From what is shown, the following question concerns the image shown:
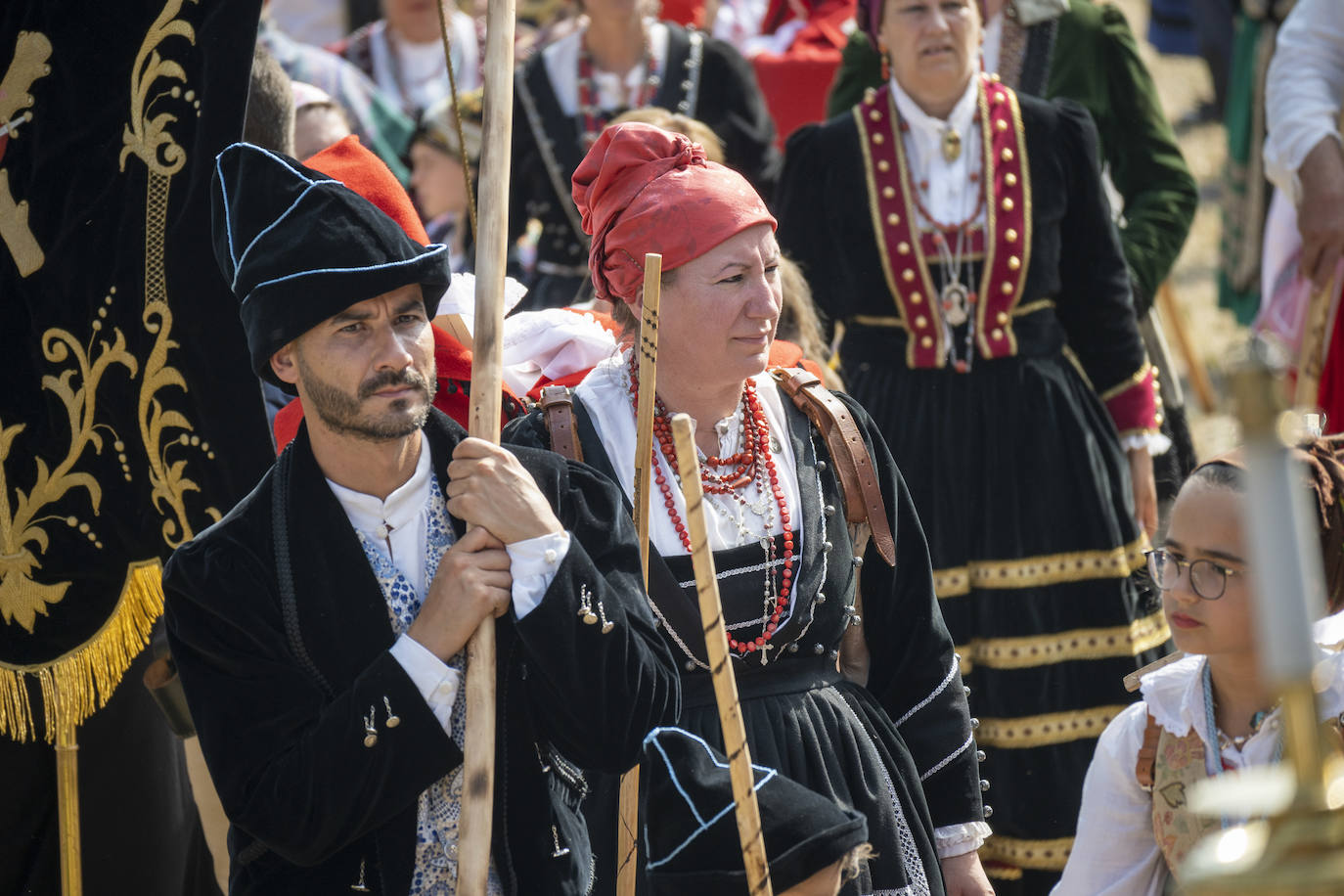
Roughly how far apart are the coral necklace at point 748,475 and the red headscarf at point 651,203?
0.63 ft

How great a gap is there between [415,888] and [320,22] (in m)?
8.57

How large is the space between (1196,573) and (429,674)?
1362mm

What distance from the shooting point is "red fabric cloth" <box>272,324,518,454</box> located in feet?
11.1

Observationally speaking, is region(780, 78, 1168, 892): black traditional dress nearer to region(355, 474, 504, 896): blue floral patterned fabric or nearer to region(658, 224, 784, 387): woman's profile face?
region(658, 224, 784, 387): woman's profile face

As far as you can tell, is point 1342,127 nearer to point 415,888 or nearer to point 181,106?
point 181,106

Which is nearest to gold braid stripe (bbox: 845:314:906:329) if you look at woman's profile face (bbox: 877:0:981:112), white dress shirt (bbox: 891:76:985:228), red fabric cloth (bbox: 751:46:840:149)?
white dress shirt (bbox: 891:76:985:228)

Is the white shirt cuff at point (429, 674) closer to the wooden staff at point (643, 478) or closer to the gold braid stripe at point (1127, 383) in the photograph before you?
the wooden staff at point (643, 478)

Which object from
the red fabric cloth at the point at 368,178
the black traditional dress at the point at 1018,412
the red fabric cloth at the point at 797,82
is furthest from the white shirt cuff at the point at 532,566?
the red fabric cloth at the point at 797,82

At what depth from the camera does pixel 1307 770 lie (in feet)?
3.42

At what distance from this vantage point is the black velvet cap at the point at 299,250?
8.12 ft

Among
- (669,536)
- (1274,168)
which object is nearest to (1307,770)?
(669,536)

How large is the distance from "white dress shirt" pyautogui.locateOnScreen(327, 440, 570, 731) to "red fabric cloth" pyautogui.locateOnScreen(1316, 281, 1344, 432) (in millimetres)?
3243

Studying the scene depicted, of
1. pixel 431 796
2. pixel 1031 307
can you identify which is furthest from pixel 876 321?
pixel 431 796

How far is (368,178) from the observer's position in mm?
3072
